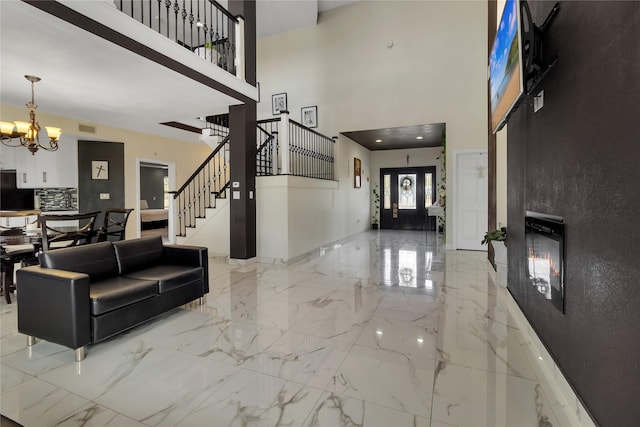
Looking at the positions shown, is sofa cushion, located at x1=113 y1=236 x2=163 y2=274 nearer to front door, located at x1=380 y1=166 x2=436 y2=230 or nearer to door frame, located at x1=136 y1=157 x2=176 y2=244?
door frame, located at x1=136 y1=157 x2=176 y2=244

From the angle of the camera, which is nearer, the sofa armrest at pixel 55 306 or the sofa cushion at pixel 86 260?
the sofa armrest at pixel 55 306

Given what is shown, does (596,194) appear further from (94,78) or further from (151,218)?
(151,218)

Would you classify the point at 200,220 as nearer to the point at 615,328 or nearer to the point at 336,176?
the point at 336,176

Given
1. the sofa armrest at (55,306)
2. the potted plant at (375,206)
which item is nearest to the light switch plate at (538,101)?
the sofa armrest at (55,306)

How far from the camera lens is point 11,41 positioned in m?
2.98

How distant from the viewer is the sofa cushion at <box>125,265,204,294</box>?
298 cm

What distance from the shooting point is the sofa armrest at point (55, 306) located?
227 cm

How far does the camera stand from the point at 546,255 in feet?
7.03

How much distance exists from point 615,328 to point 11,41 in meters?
5.04

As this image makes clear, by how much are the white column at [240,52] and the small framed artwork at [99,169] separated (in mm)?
4294

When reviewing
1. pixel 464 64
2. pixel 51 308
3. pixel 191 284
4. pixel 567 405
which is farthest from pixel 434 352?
pixel 464 64

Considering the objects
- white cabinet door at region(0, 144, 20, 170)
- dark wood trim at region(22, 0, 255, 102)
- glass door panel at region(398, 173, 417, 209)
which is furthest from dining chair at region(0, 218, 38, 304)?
glass door panel at region(398, 173, 417, 209)

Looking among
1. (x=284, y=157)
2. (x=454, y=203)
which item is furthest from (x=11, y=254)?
(x=454, y=203)

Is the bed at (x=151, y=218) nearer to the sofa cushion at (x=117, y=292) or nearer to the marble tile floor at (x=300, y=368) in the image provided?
the marble tile floor at (x=300, y=368)
